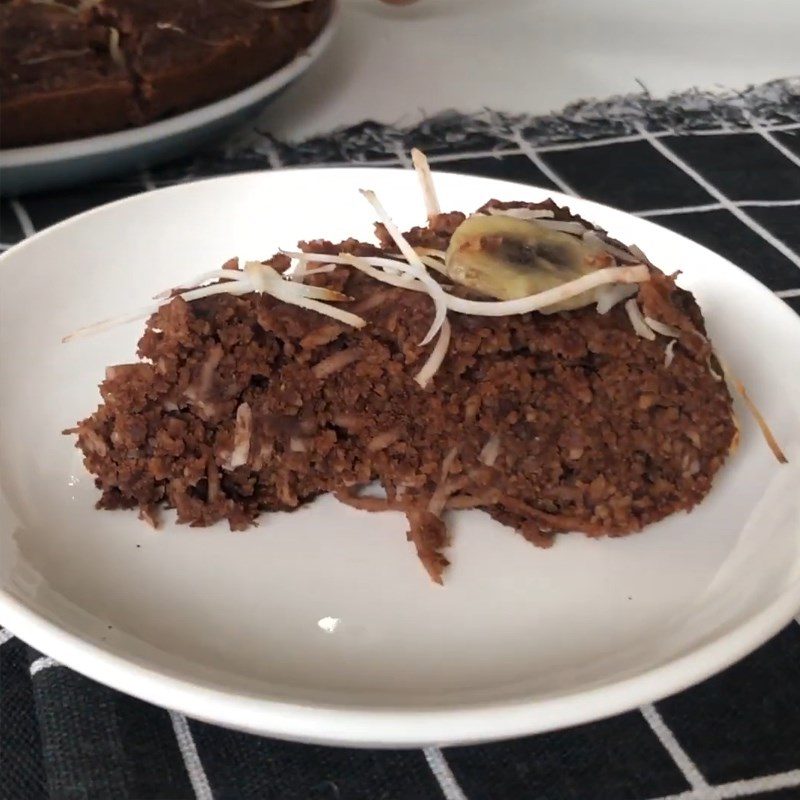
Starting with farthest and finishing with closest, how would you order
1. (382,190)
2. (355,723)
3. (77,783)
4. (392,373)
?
(382,190)
(392,373)
(77,783)
(355,723)

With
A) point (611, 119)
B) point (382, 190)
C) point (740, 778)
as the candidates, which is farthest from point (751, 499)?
point (611, 119)

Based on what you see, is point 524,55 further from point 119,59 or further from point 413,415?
point 413,415

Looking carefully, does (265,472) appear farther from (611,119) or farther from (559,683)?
(611,119)

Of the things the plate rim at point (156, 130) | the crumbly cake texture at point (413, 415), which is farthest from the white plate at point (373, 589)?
the plate rim at point (156, 130)

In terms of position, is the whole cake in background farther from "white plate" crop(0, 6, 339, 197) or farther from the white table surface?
the white table surface

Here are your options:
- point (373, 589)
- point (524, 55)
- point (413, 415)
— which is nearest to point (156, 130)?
point (413, 415)
